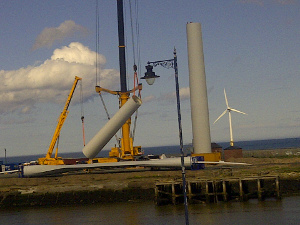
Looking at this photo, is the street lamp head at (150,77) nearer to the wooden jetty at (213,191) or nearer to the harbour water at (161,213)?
the harbour water at (161,213)

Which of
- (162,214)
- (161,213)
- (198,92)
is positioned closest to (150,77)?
(162,214)

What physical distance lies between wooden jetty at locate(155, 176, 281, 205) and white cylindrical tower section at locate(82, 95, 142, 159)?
15797mm

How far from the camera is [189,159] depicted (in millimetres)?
62469

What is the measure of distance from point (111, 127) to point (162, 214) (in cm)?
2384

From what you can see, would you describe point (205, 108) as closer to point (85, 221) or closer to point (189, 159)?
point (189, 159)

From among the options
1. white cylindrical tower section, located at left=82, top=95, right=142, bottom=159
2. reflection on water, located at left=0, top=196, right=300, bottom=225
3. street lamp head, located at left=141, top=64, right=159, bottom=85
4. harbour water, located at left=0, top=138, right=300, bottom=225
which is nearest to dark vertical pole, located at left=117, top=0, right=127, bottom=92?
white cylindrical tower section, located at left=82, top=95, right=142, bottom=159

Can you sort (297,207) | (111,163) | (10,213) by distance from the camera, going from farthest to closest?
(111,163), (10,213), (297,207)

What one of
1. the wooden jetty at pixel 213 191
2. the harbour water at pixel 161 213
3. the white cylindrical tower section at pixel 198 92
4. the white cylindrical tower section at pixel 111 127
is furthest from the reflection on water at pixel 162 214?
the white cylindrical tower section at pixel 198 92

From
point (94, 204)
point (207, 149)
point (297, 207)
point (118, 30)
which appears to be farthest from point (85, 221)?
point (118, 30)

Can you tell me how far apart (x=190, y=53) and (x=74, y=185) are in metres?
27.7

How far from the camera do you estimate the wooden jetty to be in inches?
2003

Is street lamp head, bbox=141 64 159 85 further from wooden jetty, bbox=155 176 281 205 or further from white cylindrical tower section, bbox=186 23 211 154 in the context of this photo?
white cylindrical tower section, bbox=186 23 211 154

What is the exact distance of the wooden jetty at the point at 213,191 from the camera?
167ft

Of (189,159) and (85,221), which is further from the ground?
(189,159)
